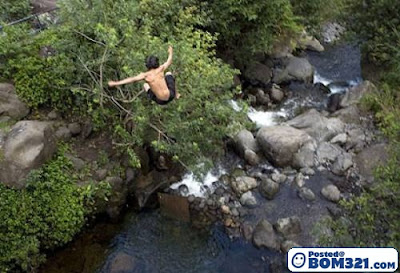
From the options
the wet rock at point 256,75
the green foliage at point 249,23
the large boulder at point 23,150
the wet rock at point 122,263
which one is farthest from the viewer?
the wet rock at point 256,75

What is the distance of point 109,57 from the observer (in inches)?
362

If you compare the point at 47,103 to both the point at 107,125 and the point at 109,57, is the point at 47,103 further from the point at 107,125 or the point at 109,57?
the point at 109,57

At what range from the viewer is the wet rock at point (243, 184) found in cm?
1109

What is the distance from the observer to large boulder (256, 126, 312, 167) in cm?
1183

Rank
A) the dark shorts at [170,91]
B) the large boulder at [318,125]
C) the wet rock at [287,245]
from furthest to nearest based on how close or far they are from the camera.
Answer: the large boulder at [318,125] → the wet rock at [287,245] → the dark shorts at [170,91]

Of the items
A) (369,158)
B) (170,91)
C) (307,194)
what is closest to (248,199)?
(307,194)

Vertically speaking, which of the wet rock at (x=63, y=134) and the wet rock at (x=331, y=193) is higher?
the wet rock at (x=63, y=134)

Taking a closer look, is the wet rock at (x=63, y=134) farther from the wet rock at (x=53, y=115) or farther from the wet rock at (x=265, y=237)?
the wet rock at (x=265, y=237)

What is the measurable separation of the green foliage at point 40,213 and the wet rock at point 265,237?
14.1 ft

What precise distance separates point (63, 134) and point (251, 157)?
5.71m

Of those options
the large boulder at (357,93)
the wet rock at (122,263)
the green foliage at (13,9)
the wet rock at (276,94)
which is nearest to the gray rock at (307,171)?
the large boulder at (357,93)

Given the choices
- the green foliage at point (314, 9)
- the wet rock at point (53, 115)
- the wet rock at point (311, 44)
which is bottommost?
the wet rock at point (311, 44)

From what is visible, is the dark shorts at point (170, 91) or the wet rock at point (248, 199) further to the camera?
the wet rock at point (248, 199)

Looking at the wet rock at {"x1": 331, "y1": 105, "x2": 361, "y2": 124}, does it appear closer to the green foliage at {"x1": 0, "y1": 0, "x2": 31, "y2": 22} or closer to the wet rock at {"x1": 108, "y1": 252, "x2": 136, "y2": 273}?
the wet rock at {"x1": 108, "y1": 252, "x2": 136, "y2": 273}
